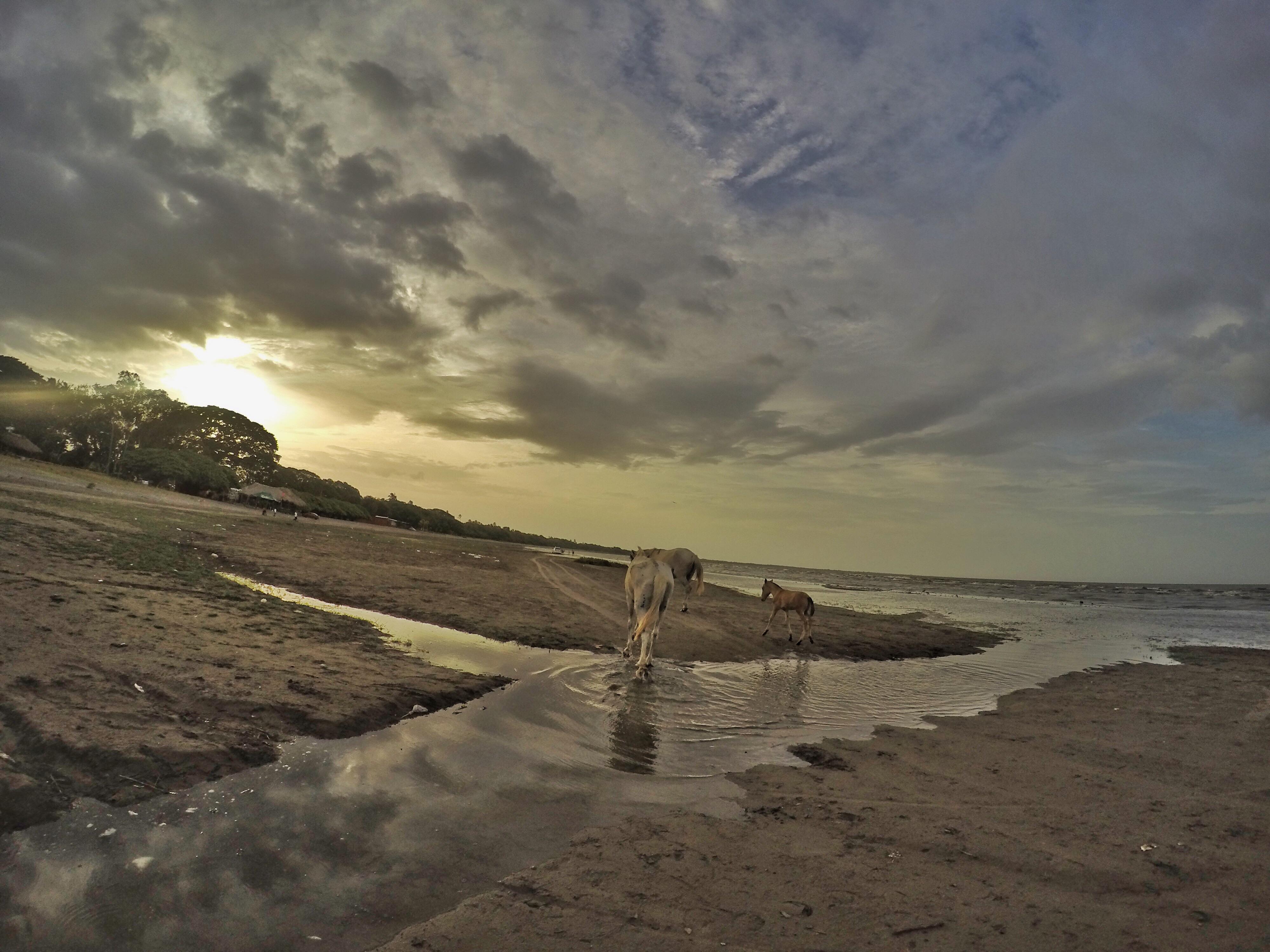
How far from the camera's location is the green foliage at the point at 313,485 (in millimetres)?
74562

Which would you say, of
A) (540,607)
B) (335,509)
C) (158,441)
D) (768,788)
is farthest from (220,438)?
(768,788)

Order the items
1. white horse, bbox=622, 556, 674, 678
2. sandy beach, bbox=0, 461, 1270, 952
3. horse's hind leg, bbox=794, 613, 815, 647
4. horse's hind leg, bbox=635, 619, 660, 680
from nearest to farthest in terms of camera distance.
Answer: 1. sandy beach, bbox=0, 461, 1270, 952
2. horse's hind leg, bbox=635, 619, 660, 680
3. white horse, bbox=622, 556, 674, 678
4. horse's hind leg, bbox=794, 613, 815, 647

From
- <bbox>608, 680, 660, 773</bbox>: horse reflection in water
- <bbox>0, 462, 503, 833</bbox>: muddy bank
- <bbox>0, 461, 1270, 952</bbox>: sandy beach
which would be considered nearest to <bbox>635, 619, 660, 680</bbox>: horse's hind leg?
<bbox>608, 680, 660, 773</bbox>: horse reflection in water

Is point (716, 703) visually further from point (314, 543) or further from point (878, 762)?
point (314, 543)

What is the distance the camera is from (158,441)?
69375 mm

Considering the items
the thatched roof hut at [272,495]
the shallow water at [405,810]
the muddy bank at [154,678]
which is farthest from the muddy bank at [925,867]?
the thatched roof hut at [272,495]

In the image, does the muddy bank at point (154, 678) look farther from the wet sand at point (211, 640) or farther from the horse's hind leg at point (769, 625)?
the horse's hind leg at point (769, 625)

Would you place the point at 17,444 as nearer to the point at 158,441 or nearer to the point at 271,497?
the point at 271,497

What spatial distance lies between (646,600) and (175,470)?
198 ft

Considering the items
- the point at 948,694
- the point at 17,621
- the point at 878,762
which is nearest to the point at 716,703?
the point at 878,762

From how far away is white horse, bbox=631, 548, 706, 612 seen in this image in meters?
13.3

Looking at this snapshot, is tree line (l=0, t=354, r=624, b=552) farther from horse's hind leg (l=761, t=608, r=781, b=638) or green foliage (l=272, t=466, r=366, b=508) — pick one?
horse's hind leg (l=761, t=608, r=781, b=638)

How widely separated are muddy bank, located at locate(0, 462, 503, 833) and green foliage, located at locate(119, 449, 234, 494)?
165ft

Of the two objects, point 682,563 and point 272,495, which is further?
point 272,495
